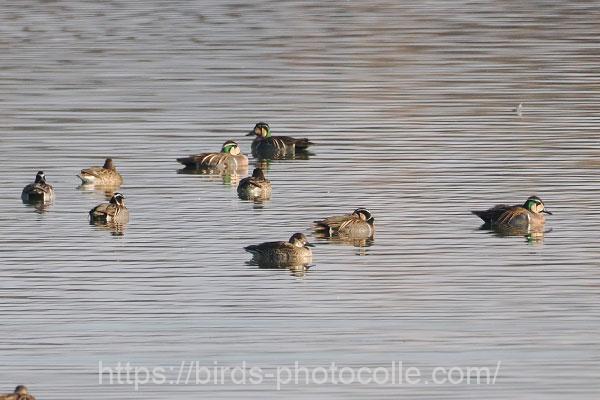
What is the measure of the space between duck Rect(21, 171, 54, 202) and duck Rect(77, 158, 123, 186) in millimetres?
1282

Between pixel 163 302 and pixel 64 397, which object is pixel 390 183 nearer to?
pixel 163 302

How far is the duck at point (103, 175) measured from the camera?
2406 cm

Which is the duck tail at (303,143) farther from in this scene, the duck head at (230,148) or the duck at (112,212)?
the duck at (112,212)

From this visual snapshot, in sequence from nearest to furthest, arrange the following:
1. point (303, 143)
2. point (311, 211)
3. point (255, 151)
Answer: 1. point (311, 211)
2. point (303, 143)
3. point (255, 151)

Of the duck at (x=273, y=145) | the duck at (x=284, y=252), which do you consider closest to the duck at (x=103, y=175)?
the duck at (x=273, y=145)

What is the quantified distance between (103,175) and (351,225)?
4.88 meters

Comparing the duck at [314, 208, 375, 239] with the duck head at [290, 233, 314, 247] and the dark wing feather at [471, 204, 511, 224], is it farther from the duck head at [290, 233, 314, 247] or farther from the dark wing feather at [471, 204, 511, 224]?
the duck head at [290, 233, 314, 247]

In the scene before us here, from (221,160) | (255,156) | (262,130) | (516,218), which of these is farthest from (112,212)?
(262,130)

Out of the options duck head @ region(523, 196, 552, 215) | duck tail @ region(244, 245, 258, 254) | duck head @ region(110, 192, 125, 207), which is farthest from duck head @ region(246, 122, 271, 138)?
duck tail @ region(244, 245, 258, 254)

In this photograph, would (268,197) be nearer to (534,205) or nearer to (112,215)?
(112,215)

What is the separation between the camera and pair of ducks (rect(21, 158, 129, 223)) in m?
21.5

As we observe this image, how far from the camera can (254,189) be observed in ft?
77.1

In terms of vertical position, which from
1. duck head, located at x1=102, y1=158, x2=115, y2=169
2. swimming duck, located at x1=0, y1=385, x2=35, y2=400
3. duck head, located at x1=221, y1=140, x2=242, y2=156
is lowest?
swimming duck, located at x1=0, y1=385, x2=35, y2=400

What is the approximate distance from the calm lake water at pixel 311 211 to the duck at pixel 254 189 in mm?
187
